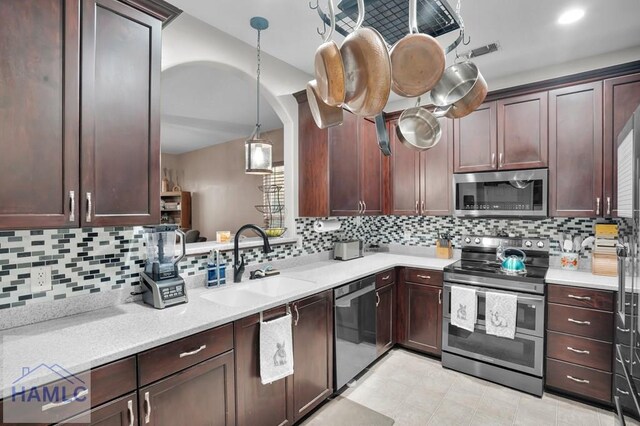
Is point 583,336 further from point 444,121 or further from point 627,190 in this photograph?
point 444,121

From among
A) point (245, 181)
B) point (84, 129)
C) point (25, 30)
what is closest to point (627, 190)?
point (84, 129)

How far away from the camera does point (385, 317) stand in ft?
9.94

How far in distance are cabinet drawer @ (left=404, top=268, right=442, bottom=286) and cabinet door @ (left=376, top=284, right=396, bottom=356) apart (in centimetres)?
18

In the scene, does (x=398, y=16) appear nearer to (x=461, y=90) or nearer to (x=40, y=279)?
(x=461, y=90)

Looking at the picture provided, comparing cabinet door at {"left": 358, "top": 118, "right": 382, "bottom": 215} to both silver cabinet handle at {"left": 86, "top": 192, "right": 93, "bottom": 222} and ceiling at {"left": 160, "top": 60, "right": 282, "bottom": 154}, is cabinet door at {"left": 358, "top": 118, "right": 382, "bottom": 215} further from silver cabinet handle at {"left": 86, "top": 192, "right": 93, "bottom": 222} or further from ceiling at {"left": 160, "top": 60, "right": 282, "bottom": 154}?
silver cabinet handle at {"left": 86, "top": 192, "right": 93, "bottom": 222}

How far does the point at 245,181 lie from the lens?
20.4 feet

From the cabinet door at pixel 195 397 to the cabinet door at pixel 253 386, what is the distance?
0.20 feet

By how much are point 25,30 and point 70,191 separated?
634 mm

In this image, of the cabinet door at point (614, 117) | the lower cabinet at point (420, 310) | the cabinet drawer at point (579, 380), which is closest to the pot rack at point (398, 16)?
the cabinet door at point (614, 117)

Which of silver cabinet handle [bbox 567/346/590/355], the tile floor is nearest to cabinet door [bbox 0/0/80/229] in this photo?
the tile floor

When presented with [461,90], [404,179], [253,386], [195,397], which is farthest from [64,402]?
[404,179]

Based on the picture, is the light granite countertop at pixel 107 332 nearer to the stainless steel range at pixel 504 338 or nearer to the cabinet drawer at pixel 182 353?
the cabinet drawer at pixel 182 353

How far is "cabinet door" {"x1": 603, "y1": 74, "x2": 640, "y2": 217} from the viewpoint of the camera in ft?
7.89

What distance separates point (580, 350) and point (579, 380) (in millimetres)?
219
